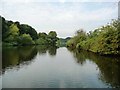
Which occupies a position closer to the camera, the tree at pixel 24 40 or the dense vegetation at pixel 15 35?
the dense vegetation at pixel 15 35

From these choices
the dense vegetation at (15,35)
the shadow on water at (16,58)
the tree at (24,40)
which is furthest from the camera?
the tree at (24,40)

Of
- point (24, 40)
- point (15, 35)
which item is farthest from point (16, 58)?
point (24, 40)

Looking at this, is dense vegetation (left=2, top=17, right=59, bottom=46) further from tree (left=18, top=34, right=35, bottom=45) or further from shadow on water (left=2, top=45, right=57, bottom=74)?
shadow on water (left=2, top=45, right=57, bottom=74)

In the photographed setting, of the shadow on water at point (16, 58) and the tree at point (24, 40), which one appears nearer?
the shadow on water at point (16, 58)

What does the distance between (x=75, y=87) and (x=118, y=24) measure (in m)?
23.6

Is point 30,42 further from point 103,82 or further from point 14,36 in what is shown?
point 103,82

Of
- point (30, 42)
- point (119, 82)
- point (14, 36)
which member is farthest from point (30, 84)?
point (30, 42)

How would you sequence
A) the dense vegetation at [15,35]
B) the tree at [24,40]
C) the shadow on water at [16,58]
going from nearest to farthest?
1. the shadow on water at [16,58]
2. the dense vegetation at [15,35]
3. the tree at [24,40]

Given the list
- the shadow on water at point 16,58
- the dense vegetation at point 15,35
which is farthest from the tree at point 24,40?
the shadow on water at point 16,58

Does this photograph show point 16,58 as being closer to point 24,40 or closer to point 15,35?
point 15,35

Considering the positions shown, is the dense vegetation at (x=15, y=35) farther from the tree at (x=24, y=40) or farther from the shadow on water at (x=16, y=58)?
the shadow on water at (x=16, y=58)

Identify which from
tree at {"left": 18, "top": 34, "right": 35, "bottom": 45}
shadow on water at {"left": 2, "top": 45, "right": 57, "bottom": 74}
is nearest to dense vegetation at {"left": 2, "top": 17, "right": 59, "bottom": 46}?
tree at {"left": 18, "top": 34, "right": 35, "bottom": 45}

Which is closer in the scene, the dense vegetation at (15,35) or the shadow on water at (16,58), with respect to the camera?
the shadow on water at (16,58)

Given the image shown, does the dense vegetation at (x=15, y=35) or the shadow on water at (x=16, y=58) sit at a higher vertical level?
the dense vegetation at (x=15, y=35)
